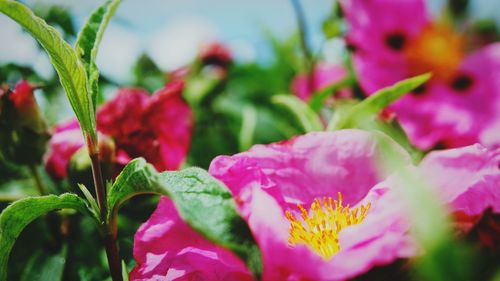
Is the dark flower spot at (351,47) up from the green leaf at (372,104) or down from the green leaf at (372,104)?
down

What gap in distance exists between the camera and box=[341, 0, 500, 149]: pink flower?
87 centimetres

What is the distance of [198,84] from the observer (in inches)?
47.0

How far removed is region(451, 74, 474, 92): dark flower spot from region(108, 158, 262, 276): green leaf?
89 cm

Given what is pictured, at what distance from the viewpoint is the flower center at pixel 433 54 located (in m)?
1.08

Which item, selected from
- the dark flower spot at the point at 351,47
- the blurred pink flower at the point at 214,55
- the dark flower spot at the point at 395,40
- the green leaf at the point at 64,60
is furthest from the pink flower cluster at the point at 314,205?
the blurred pink flower at the point at 214,55

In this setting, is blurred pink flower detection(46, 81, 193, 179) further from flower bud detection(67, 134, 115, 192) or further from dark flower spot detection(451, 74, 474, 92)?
dark flower spot detection(451, 74, 474, 92)

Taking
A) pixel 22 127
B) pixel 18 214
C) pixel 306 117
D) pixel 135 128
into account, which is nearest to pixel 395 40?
pixel 306 117

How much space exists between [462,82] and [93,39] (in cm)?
89

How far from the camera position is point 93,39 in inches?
18.4

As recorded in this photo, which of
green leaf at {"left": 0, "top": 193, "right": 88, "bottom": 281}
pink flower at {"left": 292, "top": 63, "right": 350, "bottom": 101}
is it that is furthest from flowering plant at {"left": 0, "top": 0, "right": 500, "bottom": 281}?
pink flower at {"left": 292, "top": 63, "right": 350, "bottom": 101}

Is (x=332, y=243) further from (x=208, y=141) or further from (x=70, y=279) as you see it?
(x=208, y=141)

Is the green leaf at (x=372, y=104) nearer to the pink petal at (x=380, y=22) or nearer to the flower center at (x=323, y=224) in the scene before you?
the flower center at (x=323, y=224)

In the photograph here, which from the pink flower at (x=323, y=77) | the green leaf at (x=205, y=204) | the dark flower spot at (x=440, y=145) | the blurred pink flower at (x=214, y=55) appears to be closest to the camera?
the green leaf at (x=205, y=204)

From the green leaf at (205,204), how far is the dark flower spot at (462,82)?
894 millimetres
